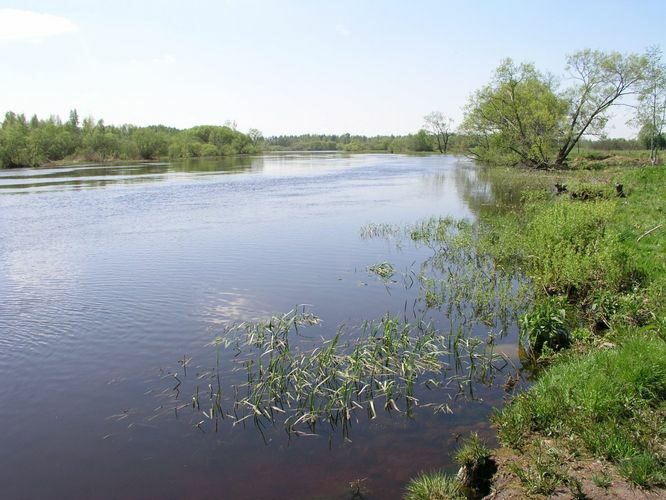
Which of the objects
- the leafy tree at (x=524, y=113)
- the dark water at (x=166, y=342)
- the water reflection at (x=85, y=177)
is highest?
the leafy tree at (x=524, y=113)

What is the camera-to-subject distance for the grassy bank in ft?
16.5

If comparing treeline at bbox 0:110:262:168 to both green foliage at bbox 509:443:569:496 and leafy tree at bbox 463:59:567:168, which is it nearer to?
leafy tree at bbox 463:59:567:168

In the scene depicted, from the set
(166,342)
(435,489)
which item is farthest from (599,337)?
(166,342)

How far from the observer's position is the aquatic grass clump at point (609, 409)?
510 cm

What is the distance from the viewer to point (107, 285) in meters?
13.7

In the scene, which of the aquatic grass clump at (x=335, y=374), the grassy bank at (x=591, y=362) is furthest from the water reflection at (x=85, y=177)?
the grassy bank at (x=591, y=362)

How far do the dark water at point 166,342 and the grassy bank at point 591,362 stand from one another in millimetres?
1133

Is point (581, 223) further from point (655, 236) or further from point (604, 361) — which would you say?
point (604, 361)

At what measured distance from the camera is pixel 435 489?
5.29m

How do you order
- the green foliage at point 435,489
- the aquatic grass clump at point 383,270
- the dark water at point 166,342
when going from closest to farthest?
1. the green foliage at point 435,489
2. the dark water at point 166,342
3. the aquatic grass clump at point 383,270

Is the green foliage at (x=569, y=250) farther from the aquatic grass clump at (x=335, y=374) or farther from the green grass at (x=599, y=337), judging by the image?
the aquatic grass clump at (x=335, y=374)

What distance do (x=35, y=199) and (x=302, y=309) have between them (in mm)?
28856

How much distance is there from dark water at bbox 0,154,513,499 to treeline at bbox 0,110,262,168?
210ft

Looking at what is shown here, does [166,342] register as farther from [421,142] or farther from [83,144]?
[421,142]
